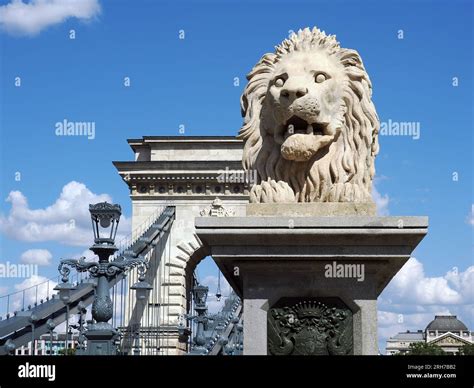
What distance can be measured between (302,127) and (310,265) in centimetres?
99

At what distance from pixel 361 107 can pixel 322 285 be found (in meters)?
1.32

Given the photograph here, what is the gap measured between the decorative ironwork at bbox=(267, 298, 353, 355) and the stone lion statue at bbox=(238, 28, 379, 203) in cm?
72

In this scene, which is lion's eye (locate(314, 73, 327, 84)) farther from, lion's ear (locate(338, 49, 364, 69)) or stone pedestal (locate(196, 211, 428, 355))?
stone pedestal (locate(196, 211, 428, 355))

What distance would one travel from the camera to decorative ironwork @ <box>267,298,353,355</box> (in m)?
5.55

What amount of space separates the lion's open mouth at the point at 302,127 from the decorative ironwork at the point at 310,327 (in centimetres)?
114

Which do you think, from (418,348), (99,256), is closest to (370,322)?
(99,256)

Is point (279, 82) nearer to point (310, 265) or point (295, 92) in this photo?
point (295, 92)

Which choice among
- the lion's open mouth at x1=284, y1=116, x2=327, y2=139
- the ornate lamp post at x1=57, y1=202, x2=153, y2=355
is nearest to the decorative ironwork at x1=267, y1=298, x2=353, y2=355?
the lion's open mouth at x1=284, y1=116, x2=327, y2=139

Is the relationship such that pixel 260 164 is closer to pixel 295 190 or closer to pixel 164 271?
pixel 295 190

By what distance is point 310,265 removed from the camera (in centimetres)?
559

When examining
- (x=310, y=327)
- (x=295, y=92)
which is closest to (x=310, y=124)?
(x=295, y=92)

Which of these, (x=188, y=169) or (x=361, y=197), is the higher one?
(x=188, y=169)
